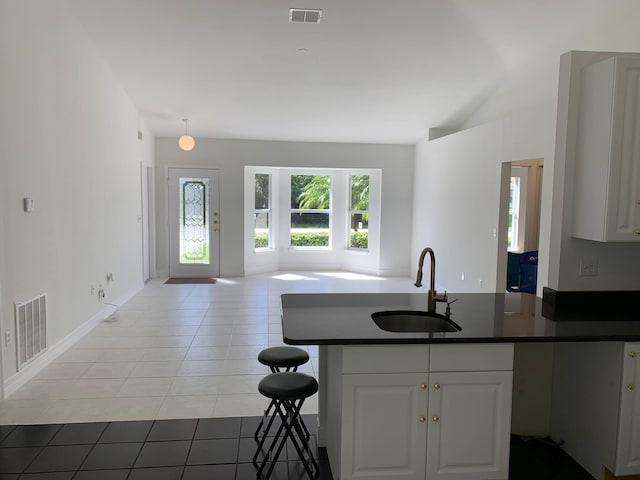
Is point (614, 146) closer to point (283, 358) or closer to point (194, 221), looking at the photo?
point (283, 358)

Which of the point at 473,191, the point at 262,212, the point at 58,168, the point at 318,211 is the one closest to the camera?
the point at 58,168

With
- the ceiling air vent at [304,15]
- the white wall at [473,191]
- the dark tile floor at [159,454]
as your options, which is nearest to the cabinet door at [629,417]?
the dark tile floor at [159,454]

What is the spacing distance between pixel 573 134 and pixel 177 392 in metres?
3.08

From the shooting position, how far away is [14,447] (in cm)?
279

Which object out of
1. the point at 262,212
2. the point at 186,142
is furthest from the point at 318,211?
the point at 186,142

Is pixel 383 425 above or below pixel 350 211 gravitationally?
below

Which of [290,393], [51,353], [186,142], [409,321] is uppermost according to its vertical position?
[186,142]

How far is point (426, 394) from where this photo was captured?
86.7 inches

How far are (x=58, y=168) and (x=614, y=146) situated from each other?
4239mm

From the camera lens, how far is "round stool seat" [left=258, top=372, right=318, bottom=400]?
232cm

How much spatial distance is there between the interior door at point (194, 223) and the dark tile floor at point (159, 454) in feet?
18.1

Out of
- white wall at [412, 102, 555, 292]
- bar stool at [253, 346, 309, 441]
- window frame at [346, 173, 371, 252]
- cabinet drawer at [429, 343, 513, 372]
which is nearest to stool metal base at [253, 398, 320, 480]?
bar stool at [253, 346, 309, 441]

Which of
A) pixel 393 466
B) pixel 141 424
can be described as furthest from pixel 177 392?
pixel 393 466

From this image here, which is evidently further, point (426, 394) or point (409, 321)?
point (409, 321)
